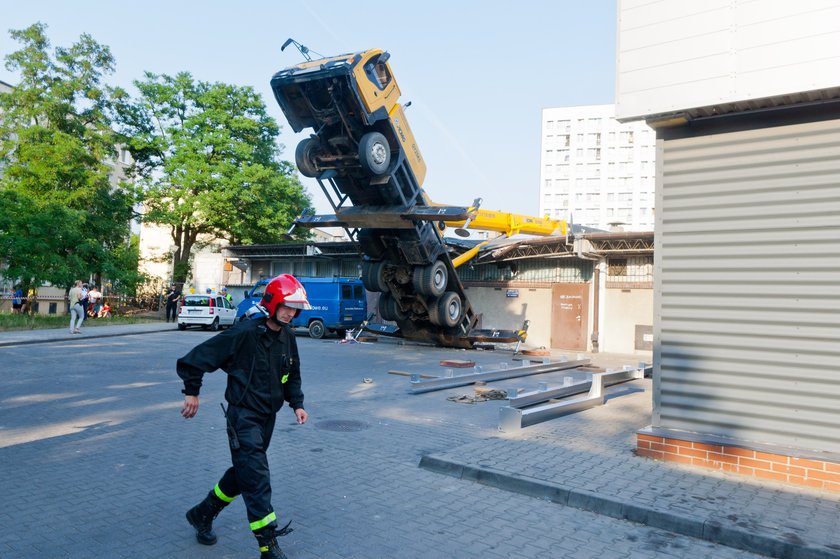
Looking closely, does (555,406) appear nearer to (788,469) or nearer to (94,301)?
(788,469)

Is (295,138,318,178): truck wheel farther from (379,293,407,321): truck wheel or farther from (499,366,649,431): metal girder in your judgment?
(499,366,649,431): metal girder

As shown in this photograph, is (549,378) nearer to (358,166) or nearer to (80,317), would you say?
(358,166)

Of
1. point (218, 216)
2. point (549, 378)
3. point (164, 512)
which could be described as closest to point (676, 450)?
point (164, 512)

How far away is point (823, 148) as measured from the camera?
552 centimetres

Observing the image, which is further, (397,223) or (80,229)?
(80,229)

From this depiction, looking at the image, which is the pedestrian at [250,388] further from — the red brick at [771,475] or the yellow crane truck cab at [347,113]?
the yellow crane truck cab at [347,113]

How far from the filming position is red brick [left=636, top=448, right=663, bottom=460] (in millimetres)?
6203

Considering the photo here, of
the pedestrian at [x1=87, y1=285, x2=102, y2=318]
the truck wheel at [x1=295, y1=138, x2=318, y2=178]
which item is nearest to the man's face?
the truck wheel at [x1=295, y1=138, x2=318, y2=178]

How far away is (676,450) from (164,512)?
189 inches

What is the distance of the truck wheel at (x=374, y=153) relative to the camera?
13.0 metres

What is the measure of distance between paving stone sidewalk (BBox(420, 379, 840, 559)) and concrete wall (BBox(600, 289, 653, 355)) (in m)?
15.5

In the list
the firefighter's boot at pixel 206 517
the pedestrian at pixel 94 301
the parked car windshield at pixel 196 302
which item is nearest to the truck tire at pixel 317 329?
the parked car windshield at pixel 196 302

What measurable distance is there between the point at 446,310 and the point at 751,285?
1220 centimetres

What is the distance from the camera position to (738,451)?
18.8 feet
